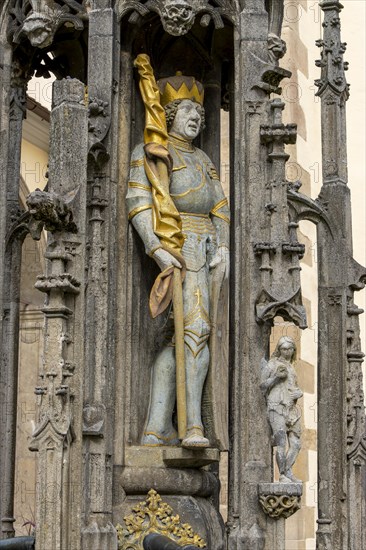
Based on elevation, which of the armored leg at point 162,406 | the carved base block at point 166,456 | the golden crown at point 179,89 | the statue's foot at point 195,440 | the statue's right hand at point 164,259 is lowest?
the carved base block at point 166,456

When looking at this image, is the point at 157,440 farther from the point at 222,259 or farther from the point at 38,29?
the point at 38,29

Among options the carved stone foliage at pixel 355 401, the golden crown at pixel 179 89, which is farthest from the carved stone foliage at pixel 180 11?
the carved stone foliage at pixel 355 401

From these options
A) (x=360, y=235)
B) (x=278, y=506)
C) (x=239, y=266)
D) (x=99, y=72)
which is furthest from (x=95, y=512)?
(x=360, y=235)

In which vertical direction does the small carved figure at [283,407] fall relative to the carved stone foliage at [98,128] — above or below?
below

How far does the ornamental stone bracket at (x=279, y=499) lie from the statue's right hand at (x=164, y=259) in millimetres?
1603

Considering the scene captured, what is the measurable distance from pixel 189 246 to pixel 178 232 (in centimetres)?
16

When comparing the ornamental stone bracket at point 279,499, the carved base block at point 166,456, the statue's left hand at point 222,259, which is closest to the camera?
the ornamental stone bracket at point 279,499

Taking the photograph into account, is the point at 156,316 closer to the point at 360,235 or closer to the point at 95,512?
the point at 95,512

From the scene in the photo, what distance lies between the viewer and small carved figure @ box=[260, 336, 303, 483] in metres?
9.88

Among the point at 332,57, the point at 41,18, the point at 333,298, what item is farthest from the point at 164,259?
the point at 332,57

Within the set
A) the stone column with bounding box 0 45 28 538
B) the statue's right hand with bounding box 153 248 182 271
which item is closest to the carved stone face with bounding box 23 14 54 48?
the stone column with bounding box 0 45 28 538

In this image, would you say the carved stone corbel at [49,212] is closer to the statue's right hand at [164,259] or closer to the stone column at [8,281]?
the statue's right hand at [164,259]

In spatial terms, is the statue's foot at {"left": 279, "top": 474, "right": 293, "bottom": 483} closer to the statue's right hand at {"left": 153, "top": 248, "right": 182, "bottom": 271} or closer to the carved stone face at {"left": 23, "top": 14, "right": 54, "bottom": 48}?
the statue's right hand at {"left": 153, "top": 248, "right": 182, "bottom": 271}

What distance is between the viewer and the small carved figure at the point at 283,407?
32.4 feet
